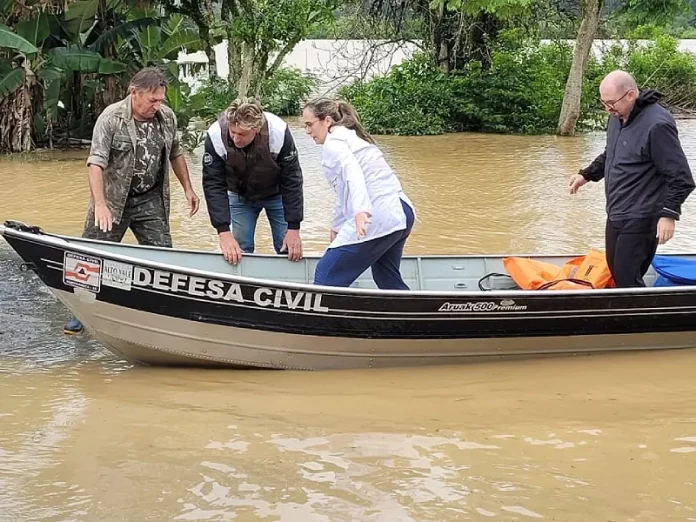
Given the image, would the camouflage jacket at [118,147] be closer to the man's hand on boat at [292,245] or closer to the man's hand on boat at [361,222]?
the man's hand on boat at [292,245]

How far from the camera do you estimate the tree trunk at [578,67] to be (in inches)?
831

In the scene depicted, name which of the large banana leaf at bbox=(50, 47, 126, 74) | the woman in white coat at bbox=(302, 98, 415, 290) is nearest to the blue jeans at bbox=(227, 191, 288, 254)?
the woman in white coat at bbox=(302, 98, 415, 290)

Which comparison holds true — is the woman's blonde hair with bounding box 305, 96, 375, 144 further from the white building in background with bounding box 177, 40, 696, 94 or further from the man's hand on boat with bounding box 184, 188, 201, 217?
the white building in background with bounding box 177, 40, 696, 94

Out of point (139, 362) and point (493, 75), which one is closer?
point (139, 362)

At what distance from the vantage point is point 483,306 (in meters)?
6.19

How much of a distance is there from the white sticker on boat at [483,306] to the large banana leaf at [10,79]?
12.7 meters

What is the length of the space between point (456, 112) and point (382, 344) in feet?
62.5

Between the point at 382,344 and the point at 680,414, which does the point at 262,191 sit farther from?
the point at 680,414

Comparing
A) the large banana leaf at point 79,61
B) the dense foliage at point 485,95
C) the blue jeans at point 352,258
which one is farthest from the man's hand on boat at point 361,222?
the dense foliage at point 485,95

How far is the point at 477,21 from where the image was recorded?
84.0ft

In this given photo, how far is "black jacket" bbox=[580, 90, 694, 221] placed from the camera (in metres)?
6.03

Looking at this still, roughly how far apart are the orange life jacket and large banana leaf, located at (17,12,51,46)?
1165cm

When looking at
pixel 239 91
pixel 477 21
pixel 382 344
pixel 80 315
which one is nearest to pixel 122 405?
pixel 80 315

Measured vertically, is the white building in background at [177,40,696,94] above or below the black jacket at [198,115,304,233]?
above
